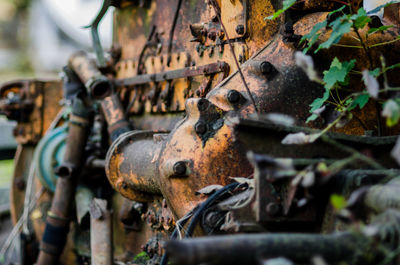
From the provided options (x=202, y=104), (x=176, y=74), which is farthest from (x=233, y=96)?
(x=176, y=74)

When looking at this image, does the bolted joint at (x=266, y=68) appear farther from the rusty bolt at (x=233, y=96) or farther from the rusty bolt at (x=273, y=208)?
the rusty bolt at (x=273, y=208)

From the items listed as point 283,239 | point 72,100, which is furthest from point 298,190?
point 72,100

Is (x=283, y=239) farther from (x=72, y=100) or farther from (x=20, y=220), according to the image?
(x=20, y=220)

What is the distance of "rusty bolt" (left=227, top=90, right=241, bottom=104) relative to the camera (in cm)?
232

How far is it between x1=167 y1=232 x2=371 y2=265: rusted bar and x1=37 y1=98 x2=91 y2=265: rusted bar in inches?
110

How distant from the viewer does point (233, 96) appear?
7.63ft

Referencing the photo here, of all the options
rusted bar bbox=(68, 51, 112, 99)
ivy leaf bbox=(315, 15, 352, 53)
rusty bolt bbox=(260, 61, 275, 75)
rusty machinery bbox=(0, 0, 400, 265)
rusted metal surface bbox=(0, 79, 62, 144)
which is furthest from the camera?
rusted metal surface bbox=(0, 79, 62, 144)

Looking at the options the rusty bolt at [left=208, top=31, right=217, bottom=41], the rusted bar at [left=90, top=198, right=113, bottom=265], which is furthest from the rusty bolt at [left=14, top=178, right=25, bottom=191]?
the rusty bolt at [left=208, top=31, right=217, bottom=41]

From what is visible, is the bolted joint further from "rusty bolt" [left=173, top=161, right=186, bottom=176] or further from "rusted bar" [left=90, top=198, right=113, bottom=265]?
"rusted bar" [left=90, top=198, right=113, bottom=265]

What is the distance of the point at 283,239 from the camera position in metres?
1.28

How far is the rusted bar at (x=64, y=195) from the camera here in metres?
3.93

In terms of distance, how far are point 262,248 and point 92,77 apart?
9.16ft

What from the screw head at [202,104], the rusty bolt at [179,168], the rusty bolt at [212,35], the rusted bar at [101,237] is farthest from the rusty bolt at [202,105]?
the rusted bar at [101,237]

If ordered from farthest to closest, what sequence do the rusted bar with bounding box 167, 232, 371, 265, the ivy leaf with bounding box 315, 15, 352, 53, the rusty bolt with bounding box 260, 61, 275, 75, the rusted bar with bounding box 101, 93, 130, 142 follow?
the rusted bar with bounding box 101, 93, 130, 142, the rusty bolt with bounding box 260, 61, 275, 75, the ivy leaf with bounding box 315, 15, 352, 53, the rusted bar with bounding box 167, 232, 371, 265
